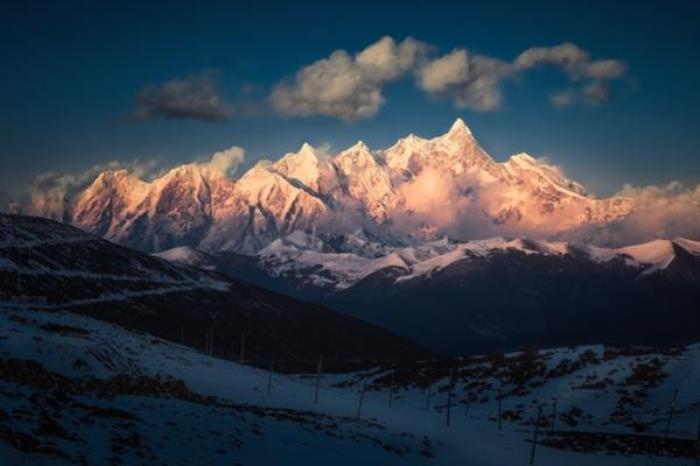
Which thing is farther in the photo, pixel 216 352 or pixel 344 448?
pixel 216 352

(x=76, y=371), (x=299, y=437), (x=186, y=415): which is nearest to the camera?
(x=186, y=415)

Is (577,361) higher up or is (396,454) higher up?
(577,361)

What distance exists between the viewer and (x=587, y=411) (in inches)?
3484

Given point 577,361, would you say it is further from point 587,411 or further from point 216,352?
point 216,352

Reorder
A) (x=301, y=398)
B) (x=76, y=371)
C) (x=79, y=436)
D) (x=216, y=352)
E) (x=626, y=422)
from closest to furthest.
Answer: (x=79, y=436), (x=76, y=371), (x=301, y=398), (x=626, y=422), (x=216, y=352)

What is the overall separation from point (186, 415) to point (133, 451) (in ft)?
32.8

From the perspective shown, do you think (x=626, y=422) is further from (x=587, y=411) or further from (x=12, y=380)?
(x=12, y=380)

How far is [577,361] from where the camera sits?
114 m

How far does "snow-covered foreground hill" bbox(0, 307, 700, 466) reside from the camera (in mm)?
27828

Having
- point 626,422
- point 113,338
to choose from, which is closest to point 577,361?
point 626,422

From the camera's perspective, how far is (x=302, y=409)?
209 feet

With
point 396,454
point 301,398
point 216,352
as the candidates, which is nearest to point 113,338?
point 301,398

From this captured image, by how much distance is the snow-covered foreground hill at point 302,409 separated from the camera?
2783 cm

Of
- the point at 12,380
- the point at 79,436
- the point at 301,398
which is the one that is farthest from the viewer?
the point at 301,398
